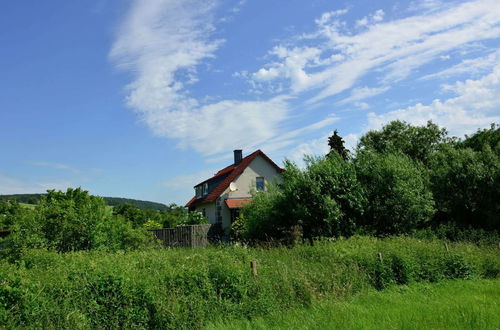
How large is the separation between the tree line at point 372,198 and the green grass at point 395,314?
297 inches

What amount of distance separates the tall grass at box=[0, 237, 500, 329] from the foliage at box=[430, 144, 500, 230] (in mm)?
11508

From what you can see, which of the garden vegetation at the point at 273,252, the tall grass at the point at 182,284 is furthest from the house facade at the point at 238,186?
the tall grass at the point at 182,284

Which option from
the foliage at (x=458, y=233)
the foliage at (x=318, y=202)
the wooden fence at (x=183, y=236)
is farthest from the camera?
the wooden fence at (x=183, y=236)

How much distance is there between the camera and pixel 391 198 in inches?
712

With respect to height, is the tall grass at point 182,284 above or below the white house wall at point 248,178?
below

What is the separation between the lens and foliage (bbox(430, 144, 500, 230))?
20891 millimetres

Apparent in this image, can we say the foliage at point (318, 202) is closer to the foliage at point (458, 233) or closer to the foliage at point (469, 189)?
the foliage at point (458, 233)

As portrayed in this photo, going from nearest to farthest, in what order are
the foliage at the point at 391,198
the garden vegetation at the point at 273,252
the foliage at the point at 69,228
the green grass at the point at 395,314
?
the garden vegetation at the point at 273,252, the green grass at the point at 395,314, the foliage at the point at 69,228, the foliage at the point at 391,198

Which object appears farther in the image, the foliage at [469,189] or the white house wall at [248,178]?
the white house wall at [248,178]

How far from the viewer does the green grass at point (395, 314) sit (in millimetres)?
7180

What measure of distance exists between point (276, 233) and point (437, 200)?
1051 cm

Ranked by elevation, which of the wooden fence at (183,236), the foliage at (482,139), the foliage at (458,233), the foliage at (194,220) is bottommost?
the foliage at (458,233)

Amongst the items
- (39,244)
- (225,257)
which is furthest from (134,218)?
(225,257)

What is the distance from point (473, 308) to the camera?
26.5ft
